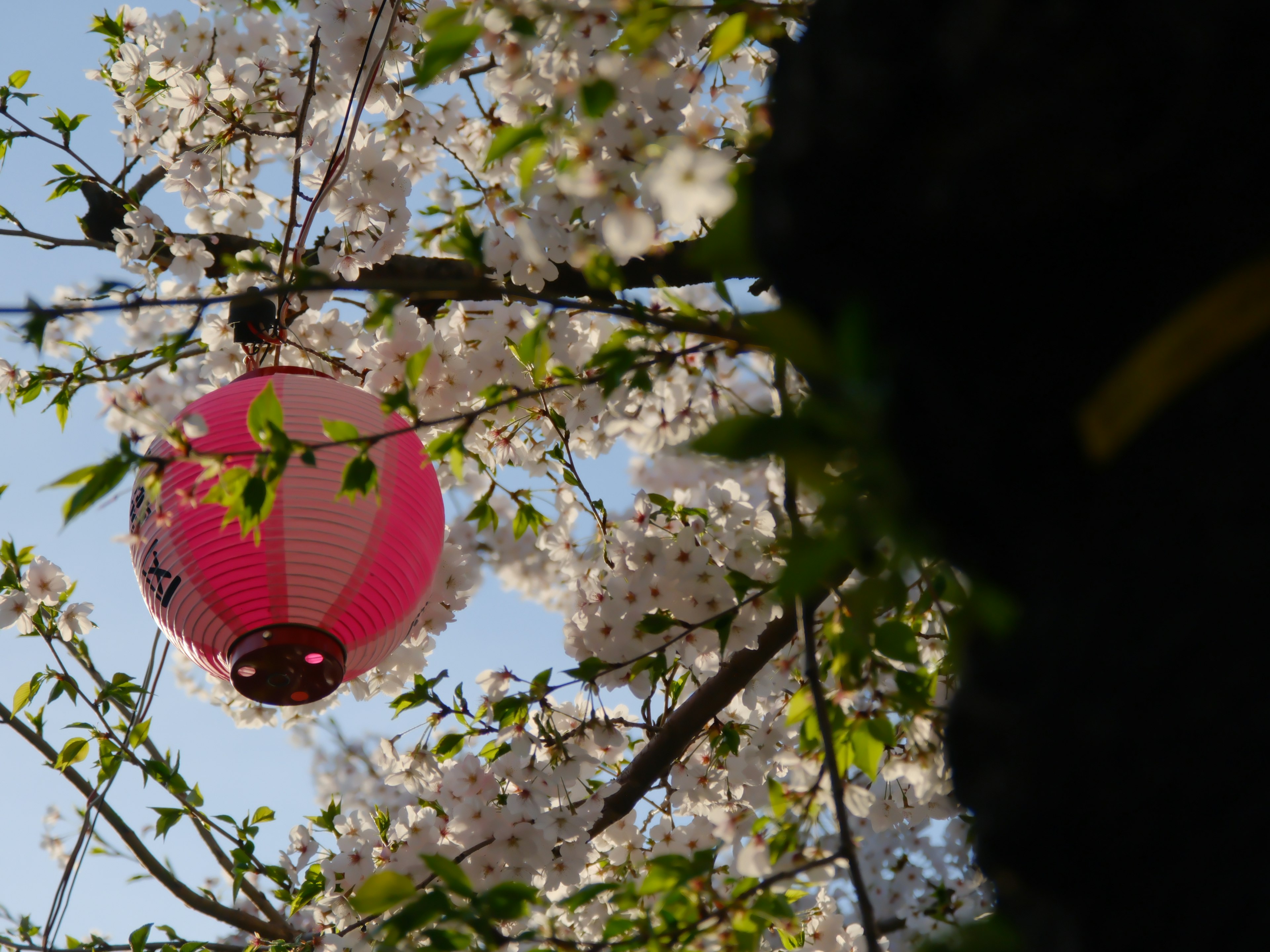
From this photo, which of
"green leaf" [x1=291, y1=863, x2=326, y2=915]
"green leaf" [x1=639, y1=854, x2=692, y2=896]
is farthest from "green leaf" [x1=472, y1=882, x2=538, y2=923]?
"green leaf" [x1=291, y1=863, x2=326, y2=915]

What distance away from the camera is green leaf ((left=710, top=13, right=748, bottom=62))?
1.00m

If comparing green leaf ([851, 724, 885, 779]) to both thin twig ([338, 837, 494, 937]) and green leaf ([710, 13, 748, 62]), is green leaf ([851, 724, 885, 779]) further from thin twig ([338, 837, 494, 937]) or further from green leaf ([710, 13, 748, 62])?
thin twig ([338, 837, 494, 937])

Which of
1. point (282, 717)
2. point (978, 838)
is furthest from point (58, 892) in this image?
point (978, 838)

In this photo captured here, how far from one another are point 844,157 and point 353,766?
468cm

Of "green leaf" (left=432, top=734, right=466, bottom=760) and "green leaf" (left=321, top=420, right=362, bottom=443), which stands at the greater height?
"green leaf" (left=432, top=734, right=466, bottom=760)

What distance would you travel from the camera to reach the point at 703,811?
2893 millimetres

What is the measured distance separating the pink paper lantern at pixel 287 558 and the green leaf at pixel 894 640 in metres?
1.00

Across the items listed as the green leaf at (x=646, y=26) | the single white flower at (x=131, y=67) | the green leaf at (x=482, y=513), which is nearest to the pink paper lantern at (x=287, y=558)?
the green leaf at (x=482, y=513)

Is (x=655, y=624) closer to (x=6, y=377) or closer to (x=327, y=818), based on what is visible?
(x=327, y=818)

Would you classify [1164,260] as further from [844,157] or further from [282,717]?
[282,717]

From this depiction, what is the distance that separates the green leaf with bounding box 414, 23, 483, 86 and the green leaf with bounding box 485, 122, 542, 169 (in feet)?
0.29

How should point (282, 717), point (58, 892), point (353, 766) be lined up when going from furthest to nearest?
point (353, 766) < point (282, 717) < point (58, 892)

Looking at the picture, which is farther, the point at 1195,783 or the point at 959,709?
the point at 959,709

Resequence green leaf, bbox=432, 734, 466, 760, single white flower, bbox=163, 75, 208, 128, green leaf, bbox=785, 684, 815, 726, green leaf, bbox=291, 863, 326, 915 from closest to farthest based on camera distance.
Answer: green leaf, bbox=785, 684, 815, 726
green leaf, bbox=432, 734, 466, 760
green leaf, bbox=291, 863, 326, 915
single white flower, bbox=163, 75, 208, 128
